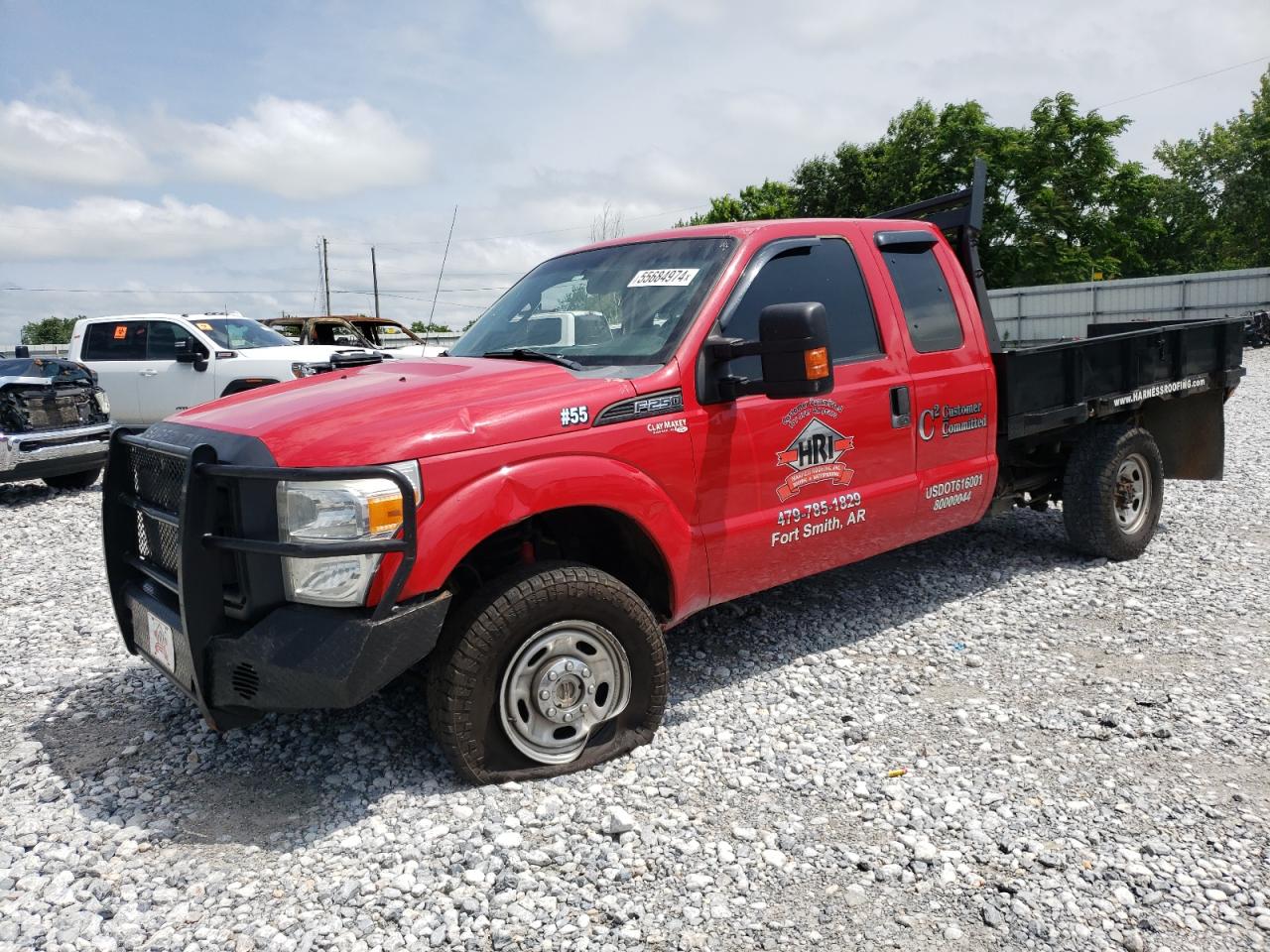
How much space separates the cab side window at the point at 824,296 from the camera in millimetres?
3914

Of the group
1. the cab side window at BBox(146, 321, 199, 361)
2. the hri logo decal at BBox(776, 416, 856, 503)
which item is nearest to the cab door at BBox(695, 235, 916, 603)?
the hri logo decal at BBox(776, 416, 856, 503)

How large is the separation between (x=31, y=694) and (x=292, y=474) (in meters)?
2.50

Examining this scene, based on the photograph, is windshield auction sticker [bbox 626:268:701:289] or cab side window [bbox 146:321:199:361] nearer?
windshield auction sticker [bbox 626:268:701:289]

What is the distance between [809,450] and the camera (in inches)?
159

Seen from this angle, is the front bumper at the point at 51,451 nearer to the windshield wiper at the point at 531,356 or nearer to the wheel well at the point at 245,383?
the wheel well at the point at 245,383

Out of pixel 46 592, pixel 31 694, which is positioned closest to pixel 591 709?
pixel 31 694

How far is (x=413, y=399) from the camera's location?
3273 millimetres

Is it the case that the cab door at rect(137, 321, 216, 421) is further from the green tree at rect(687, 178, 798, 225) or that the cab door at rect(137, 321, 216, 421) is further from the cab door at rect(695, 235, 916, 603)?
the green tree at rect(687, 178, 798, 225)

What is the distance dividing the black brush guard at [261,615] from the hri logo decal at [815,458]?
1608 millimetres

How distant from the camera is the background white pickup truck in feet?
40.5

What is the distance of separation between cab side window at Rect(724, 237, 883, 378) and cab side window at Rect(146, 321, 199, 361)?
35.2 feet

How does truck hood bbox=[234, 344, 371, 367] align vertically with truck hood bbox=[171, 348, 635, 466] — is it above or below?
above

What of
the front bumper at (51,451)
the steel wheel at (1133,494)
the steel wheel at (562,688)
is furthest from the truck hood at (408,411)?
the front bumper at (51,451)

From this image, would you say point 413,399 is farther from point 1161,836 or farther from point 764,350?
point 1161,836
